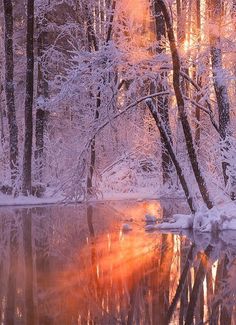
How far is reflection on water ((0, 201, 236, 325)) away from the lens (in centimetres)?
659

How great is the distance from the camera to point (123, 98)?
1725 cm

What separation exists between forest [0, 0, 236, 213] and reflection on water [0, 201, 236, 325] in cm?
273

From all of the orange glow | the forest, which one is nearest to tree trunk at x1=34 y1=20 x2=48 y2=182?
the forest

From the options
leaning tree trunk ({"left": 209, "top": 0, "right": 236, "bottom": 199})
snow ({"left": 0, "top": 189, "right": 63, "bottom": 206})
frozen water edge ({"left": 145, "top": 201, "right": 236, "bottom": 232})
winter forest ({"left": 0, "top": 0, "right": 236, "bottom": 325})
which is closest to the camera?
winter forest ({"left": 0, "top": 0, "right": 236, "bottom": 325})

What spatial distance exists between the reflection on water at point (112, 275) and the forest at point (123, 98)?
273 centimetres

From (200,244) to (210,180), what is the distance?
515 cm

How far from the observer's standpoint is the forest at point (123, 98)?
14.4 metres

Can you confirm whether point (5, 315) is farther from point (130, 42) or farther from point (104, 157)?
point (104, 157)

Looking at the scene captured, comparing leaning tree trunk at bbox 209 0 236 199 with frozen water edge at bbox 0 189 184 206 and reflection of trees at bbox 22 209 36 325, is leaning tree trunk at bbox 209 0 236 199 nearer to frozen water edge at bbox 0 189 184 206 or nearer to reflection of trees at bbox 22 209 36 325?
reflection of trees at bbox 22 209 36 325

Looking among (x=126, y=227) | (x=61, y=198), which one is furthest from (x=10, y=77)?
(x=126, y=227)

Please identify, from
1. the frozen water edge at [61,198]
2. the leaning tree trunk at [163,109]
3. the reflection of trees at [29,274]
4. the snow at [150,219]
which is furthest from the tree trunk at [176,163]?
the leaning tree trunk at [163,109]

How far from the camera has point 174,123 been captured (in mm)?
26469

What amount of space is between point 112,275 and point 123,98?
31.1 ft

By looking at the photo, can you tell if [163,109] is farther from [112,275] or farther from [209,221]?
[112,275]
